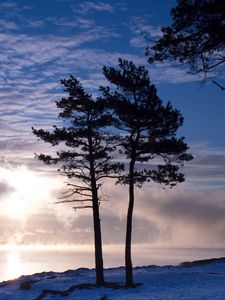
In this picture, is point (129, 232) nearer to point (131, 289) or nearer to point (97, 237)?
point (97, 237)

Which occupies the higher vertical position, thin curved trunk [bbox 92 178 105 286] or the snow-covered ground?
thin curved trunk [bbox 92 178 105 286]

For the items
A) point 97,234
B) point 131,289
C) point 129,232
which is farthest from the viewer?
point 97,234

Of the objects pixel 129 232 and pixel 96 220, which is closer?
pixel 129 232

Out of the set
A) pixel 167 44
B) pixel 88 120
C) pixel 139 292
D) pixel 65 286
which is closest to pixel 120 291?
pixel 139 292

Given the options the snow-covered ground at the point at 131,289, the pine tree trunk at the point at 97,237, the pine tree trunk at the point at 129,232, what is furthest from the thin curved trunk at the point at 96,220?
the pine tree trunk at the point at 129,232

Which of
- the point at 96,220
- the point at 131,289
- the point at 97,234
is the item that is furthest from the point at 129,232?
the point at 131,289

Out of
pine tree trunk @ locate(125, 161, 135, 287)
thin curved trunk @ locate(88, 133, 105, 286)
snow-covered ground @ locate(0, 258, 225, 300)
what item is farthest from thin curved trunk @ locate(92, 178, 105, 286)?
pine tree trunk @ locate(125, 161, 135, 287)

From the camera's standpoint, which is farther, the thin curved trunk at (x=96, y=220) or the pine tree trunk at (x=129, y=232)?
the thin curved trunk at (x=96, y=220)

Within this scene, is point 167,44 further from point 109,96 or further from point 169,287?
point 169,287

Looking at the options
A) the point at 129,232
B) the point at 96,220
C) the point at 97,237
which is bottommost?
the point at 97,237

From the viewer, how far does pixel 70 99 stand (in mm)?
29562

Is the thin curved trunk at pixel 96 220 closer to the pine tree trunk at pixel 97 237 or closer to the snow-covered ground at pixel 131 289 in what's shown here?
the pine tree trunk at pixel 97 237

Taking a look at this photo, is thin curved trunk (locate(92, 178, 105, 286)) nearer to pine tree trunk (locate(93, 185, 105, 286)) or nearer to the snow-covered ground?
pine tree trunk (locate(93, 185, 105, 286))

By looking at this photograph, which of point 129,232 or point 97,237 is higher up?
point 129,232
